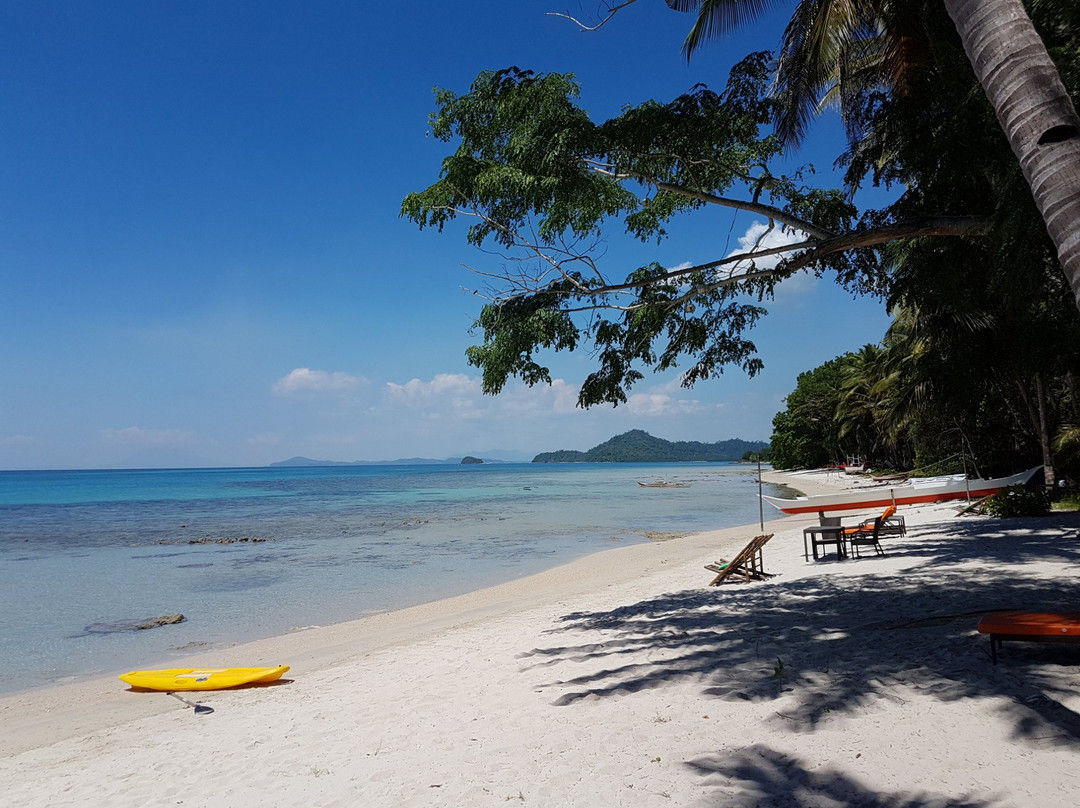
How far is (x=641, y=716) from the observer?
4.74 metres

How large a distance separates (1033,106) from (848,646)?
177 inches

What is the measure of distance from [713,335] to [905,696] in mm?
5003

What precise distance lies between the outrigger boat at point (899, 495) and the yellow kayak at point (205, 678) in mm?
14182

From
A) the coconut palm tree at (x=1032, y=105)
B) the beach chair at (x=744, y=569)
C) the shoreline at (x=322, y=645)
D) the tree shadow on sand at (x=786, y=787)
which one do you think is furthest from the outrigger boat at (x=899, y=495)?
the coconut palm tree at (x=1032, y=105)

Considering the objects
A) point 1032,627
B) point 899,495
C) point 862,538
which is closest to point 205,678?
point 1032,627

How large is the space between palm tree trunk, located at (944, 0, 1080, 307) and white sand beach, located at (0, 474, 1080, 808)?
271 centimetres

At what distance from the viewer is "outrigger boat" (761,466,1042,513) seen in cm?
1816

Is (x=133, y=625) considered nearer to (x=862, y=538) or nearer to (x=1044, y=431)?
(x=862, y=538)

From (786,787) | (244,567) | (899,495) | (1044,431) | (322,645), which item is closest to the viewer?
(786,787)

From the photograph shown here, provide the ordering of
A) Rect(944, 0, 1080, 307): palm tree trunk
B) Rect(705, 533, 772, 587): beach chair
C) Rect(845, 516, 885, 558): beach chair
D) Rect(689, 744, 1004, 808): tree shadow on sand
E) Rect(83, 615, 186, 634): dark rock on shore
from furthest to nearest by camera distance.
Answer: Rect(845, 516, 885, 558): beach chair
Rect(83, 615, 186, 634): dark rock on shore
Rect(705, 533, 772, 587): beach chair
Rect(689, 744, 1004, 808): tree shadow on sand
Rect(944, 0, 1080, 307): palm tree trunk

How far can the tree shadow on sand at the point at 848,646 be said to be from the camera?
14.3 feet

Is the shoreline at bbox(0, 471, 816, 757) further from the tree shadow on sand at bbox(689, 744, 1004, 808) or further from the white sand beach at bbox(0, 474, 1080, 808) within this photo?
the tree shadow on sand at bbox(689, 744, 1004, 808)

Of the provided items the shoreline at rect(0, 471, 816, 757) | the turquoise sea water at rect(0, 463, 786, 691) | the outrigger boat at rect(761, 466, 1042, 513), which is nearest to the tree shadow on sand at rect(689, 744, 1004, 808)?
the shoreline at rect(0, 471, 816, 757)

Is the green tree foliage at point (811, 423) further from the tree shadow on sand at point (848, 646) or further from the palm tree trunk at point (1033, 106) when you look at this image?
the palm tree trunk at point (1033, 106)
